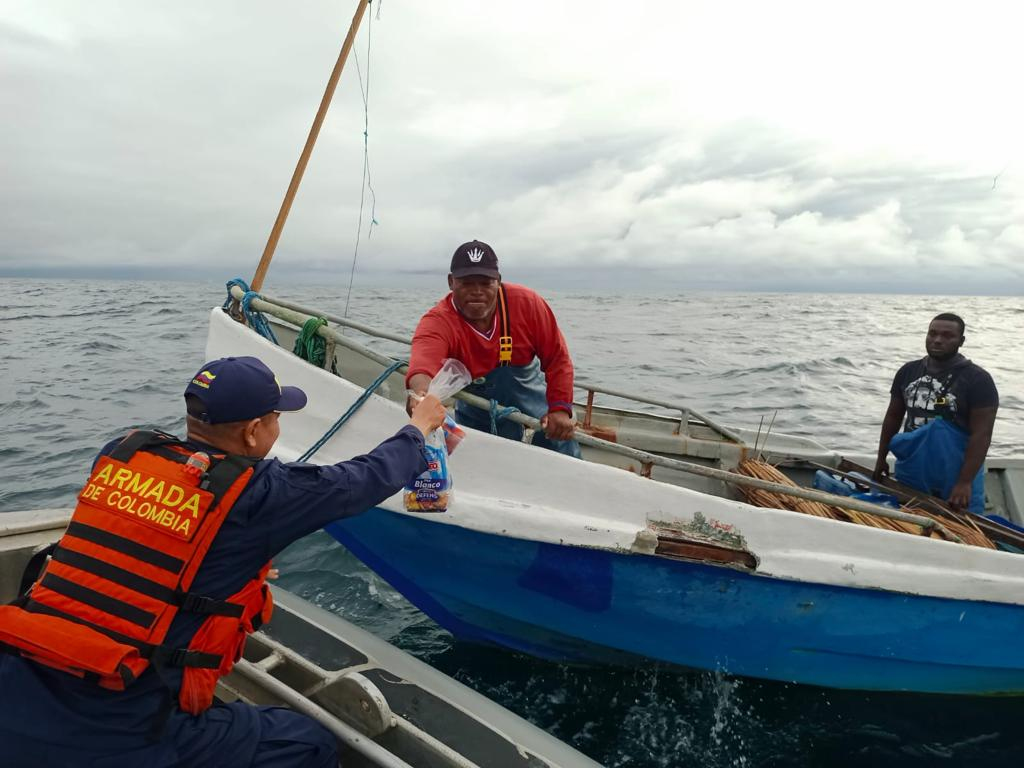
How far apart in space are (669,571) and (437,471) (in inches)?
50.4

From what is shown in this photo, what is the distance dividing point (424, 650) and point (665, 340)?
21.4 metres

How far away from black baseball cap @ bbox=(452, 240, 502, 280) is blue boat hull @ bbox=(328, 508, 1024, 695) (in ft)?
4.21

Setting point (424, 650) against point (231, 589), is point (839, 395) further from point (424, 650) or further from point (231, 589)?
point (231, 589)

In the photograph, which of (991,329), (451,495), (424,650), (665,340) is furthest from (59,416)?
(991,329)

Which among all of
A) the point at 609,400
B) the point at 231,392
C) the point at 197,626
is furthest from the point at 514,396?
the point at 609,400

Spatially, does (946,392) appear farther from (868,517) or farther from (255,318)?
(255,318)

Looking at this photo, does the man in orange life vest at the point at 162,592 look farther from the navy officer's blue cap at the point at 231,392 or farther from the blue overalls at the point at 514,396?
the blue overalls at the point at 514,396

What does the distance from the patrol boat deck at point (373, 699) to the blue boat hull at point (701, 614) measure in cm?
61

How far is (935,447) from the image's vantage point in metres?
4.26

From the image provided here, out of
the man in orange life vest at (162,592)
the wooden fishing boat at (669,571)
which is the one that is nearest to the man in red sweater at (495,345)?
the wooden fishing boat at (669,571)

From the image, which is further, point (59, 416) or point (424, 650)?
point (59, 416)

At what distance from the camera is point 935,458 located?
4.30 m

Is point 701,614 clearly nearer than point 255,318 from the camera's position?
Yes

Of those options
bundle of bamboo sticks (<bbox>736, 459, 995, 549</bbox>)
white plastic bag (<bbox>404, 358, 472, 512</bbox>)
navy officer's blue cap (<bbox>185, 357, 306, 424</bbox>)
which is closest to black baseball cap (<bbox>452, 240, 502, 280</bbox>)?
white plastic bag (<bbox>404, 358, 472, 512</bbox>)
